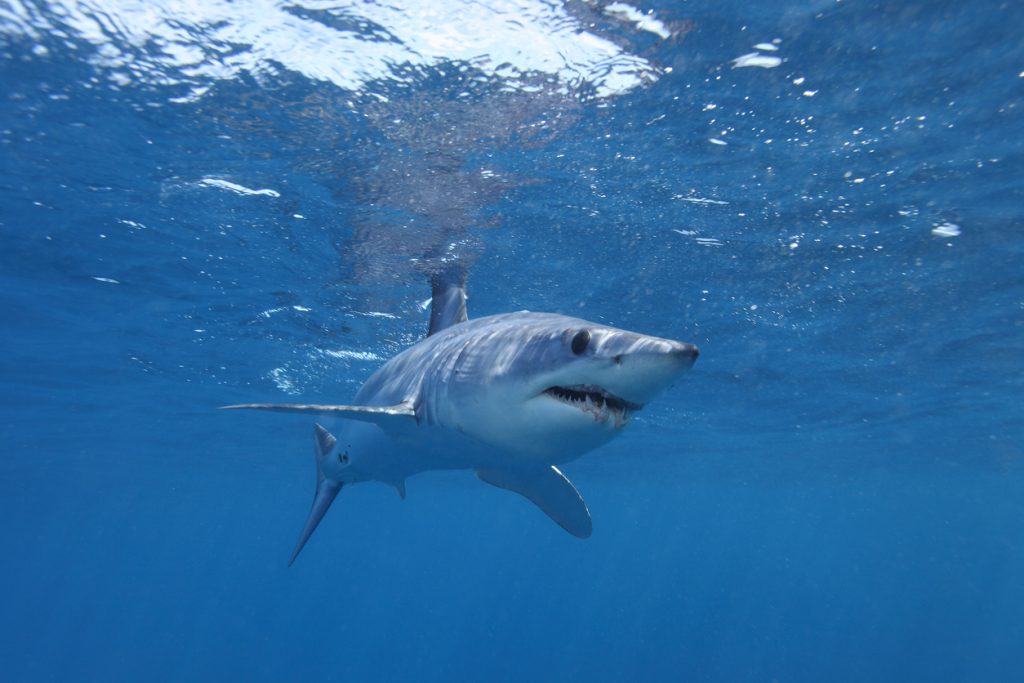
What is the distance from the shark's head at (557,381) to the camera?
299cm

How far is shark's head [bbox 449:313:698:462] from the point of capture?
2990mm

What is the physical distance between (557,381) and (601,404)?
26cm

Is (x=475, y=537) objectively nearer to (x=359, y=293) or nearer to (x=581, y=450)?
(x=359, y=293)

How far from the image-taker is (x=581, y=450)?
150 inches

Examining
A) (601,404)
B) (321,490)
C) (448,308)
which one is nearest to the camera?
(601,404)

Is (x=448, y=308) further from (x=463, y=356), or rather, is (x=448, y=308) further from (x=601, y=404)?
(x=601, y=404)

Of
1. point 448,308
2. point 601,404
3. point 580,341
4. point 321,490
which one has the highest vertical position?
point 580,341

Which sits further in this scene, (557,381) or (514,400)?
(514,400)

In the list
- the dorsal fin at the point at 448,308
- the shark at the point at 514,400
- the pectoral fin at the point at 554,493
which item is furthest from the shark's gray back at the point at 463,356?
the dorsal fin at the point at 448,308

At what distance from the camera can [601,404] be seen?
3.33m

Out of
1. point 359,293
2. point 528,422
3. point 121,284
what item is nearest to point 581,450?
point 528,422

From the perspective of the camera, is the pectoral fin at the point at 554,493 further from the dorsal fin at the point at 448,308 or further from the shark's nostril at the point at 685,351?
the shark's nostril at the point at 685,351

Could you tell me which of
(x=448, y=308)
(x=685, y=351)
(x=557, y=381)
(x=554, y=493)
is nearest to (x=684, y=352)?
(x=685, y=351)

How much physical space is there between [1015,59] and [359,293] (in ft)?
38.9
